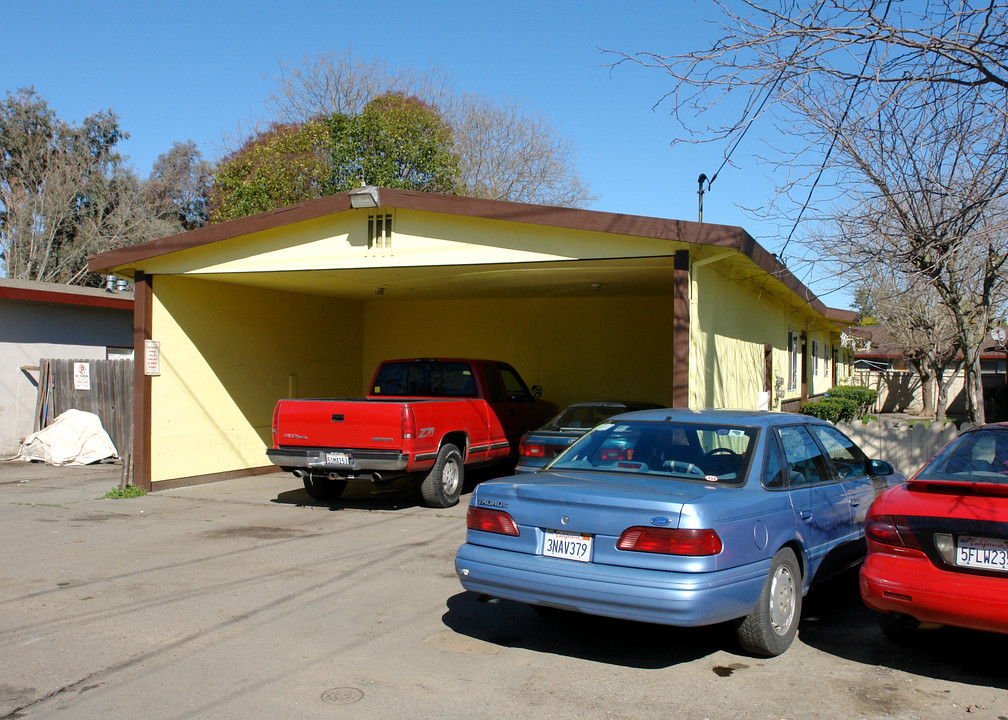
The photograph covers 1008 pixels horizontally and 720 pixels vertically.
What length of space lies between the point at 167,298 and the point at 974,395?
1186 cm

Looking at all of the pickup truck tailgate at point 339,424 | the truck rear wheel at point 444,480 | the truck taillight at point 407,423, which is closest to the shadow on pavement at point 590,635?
the truck taillight at point 407,423

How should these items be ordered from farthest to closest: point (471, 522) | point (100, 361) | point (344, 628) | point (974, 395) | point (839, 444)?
point (100, 361) → point (974, 395) → point (839, 444) → point (344, 628) → point (471, 522)

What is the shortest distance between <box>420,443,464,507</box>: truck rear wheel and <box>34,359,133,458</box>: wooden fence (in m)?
8.11

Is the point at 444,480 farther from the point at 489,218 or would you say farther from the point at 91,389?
the point at 91,389

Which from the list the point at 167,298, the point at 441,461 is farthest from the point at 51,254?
the point at 441,461

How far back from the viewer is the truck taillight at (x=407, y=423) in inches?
388

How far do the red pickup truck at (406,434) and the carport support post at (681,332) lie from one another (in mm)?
3043

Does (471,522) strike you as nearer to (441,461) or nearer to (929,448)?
(441,461)

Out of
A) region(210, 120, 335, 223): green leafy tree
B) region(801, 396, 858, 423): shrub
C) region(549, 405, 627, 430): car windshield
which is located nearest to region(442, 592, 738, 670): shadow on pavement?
region(549, 405, 627, 430): car windshield

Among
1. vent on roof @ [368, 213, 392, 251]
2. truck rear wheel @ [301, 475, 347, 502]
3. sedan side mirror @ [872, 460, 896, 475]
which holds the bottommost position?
truck rear wheel @ [301, 475, 347, 502]

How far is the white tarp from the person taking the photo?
15508 millimetres

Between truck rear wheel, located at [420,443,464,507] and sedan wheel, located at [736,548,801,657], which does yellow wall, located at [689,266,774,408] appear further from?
sedan wheel, located at [736,548,801,657]

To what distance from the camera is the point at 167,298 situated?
12664 mm

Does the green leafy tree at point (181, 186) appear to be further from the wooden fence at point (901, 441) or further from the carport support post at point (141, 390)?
the wooden fence at point (901, 441)
